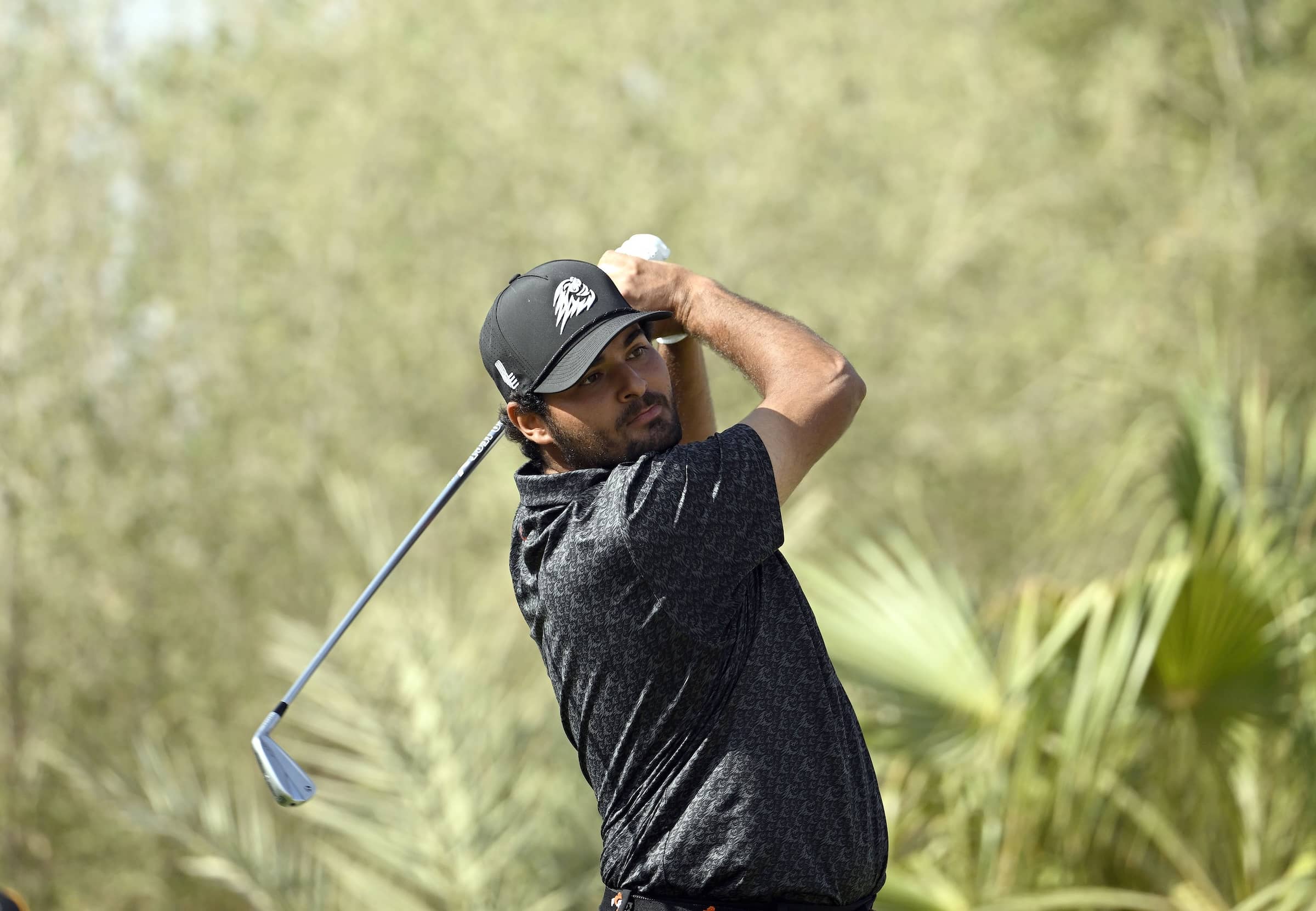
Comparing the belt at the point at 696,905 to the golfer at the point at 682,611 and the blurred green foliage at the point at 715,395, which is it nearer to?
the golfer at the point at 682,611

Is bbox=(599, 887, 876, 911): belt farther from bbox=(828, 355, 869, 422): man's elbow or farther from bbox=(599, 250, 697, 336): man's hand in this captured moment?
bbox=(599, 250, 697, 336): man's hand

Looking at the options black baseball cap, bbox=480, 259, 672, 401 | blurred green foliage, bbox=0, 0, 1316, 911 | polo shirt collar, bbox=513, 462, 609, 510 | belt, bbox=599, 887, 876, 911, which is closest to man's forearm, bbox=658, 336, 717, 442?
black baseball cap, bbox=480, 259, 672, 401

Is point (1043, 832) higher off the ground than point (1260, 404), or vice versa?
point (1260, 404)

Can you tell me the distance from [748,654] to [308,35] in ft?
21.7

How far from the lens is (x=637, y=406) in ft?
5.79

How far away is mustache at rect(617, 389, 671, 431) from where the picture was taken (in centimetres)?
176

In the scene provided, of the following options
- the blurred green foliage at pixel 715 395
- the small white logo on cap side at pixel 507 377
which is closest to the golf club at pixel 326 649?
the small white logo on cap side at pixel 507 377

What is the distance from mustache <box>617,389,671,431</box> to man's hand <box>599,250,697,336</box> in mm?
189

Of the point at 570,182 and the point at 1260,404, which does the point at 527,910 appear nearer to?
the point at 1260,404

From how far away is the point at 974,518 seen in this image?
8.70 metres

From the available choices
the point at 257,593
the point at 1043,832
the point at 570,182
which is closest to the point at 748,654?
the point at 1043,832

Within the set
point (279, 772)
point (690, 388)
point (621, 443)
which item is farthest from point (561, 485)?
point (279, 772)

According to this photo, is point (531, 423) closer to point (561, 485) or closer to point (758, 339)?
point (561, 485)

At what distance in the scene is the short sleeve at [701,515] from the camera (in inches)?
63.1
